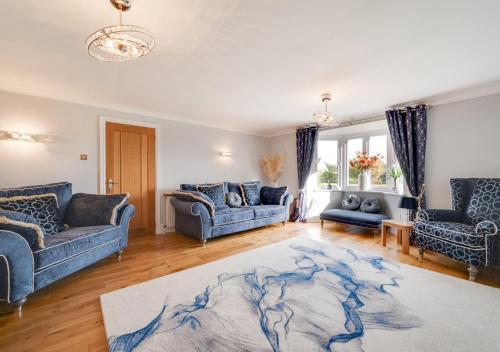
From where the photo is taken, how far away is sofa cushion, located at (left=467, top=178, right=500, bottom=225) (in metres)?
2.69

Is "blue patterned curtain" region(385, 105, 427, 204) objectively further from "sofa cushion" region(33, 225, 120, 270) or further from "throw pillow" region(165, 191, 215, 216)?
"sofa cushion" region(33, 225, 120, 270)

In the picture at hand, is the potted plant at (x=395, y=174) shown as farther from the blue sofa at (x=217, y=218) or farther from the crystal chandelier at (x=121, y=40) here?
the crystal chandelier at (x=121, y=40)

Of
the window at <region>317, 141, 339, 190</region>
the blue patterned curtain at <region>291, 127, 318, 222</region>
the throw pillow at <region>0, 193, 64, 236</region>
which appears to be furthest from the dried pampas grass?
the throw pillow at <region>0, 193, 64, 236</region>

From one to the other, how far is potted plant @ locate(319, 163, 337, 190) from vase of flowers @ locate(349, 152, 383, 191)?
0.52 m

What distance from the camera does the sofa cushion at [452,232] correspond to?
2.39m

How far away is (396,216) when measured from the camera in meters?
4.26

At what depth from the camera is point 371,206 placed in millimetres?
4426

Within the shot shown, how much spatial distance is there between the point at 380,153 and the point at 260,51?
12.5 ft

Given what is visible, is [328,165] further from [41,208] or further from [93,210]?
[41,208]

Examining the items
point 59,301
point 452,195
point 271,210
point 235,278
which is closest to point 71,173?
point 59,301

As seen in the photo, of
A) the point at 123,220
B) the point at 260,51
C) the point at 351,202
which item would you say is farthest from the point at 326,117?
the point at 123,220

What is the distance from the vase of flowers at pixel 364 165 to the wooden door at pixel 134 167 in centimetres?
435

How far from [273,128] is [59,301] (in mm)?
5064

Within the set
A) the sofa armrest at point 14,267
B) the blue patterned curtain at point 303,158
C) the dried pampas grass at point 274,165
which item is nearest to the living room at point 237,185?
the sofa armrest at point 14,267
